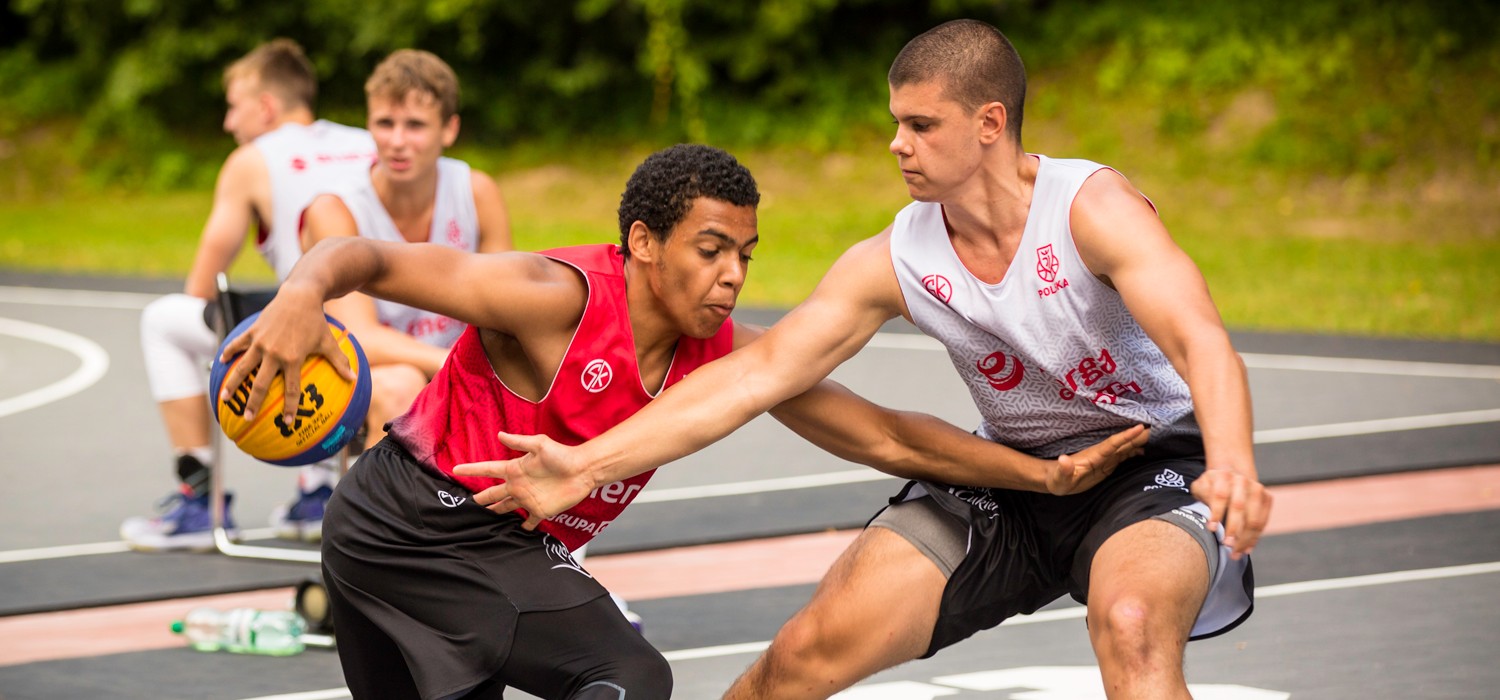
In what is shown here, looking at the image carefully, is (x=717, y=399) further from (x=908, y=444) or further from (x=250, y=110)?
(x=250, y=110)

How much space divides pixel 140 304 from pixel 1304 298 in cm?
944

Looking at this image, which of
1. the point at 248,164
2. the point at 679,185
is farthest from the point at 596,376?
the point at 248,164

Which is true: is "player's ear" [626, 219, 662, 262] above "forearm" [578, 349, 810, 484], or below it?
above

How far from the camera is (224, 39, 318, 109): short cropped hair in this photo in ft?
23.2

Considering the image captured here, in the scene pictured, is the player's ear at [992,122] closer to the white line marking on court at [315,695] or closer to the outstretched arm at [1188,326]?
the outstretched arm at [1188,326]

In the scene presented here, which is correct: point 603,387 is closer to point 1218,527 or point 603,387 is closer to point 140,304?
point 1218,527

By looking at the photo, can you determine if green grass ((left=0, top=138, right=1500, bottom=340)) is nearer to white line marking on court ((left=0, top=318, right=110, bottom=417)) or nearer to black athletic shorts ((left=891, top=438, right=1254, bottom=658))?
white line marking on court ((left=0, top=318, right=110, bottom=417))

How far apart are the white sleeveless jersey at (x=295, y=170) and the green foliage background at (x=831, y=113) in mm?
6742

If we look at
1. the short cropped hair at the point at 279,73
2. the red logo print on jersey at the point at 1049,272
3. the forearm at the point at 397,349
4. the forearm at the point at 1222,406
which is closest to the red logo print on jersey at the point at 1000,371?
the red logo print on jersey at the point at 1049,272

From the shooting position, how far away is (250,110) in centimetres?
705

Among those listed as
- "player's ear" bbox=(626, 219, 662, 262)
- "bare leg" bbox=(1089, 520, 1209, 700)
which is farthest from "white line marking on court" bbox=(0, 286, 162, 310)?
"bare leg" bbox=(1089, 520, 1209, 700)

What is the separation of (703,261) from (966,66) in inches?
31.5

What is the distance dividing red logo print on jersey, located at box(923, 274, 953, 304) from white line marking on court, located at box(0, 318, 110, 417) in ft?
24.1

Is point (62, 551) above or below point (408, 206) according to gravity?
below
